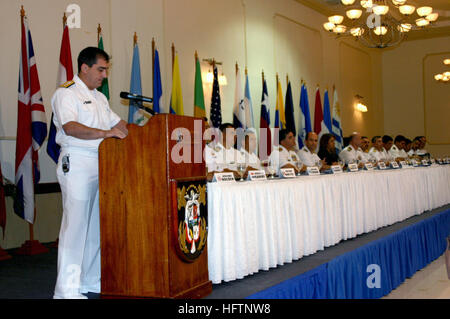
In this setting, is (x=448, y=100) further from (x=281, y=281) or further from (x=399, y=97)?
(x=281, y=281)

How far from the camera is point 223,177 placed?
291cm

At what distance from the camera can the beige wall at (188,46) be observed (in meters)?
4.57

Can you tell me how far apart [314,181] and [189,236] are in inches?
56.8

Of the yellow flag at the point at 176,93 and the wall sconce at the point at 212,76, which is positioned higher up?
the wall sconce at the point at 212,76

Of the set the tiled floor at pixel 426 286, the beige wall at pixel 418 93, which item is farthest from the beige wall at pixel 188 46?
the tiled floor at pixel 426 286

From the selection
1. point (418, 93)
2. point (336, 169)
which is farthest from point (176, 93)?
point (418, 93)

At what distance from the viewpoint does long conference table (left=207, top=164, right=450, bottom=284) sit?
106 inches

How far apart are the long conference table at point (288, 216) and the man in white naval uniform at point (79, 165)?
2.09ft

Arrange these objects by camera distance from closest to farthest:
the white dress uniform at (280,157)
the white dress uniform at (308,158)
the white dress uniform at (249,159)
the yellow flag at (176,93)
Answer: the white dress uniform at (249,159) → the white dress uniform at (280,157) → the yellow flag at (176,93) → the white dress uniform at (308,158)

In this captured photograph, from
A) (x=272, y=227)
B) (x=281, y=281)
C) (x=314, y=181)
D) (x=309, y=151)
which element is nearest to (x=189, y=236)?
(x=281, y=281)

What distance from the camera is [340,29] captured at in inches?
284

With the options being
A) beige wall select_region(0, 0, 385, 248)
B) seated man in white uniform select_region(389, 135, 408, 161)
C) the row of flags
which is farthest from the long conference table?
seated man in white uniform select_region(389, 135, 408, 161)

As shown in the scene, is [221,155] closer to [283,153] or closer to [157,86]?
[283,153]

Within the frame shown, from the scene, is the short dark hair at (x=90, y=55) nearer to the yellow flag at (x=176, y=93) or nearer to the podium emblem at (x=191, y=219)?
the podium emblem at (x=191, y=219)
